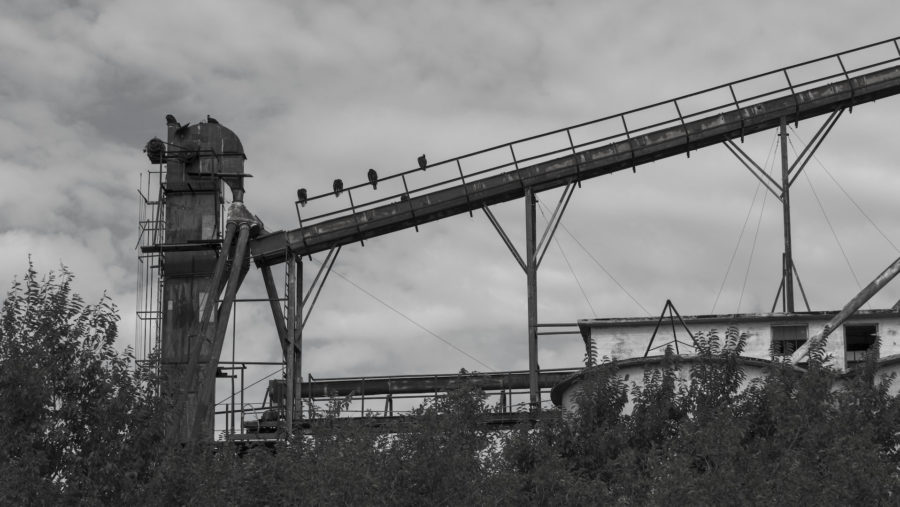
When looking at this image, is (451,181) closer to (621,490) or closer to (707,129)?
(707,129)

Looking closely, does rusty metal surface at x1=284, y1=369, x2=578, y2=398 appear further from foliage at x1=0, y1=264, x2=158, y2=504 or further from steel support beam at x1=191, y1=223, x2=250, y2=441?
foliage at x1=0, y1=264, x2=158, y2=504

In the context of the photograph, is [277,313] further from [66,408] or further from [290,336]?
[66,408]

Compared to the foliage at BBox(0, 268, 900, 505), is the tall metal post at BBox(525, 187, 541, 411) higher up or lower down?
higher up

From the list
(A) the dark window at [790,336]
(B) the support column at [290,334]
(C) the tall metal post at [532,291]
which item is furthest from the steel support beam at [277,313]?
(A) the dark window at [790,336]

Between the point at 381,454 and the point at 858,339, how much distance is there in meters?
18.2

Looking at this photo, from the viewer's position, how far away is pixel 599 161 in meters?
39.3

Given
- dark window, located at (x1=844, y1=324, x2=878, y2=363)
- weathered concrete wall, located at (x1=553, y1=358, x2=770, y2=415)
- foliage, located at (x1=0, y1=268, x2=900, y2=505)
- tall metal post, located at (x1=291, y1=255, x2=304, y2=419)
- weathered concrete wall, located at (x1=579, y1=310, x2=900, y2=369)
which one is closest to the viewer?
foliage, located at (x1=0, y1=268, x2=900, y2=505)

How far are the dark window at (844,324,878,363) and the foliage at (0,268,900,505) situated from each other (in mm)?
5967

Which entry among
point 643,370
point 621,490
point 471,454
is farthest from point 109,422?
point 643,370

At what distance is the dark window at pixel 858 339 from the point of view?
37531 millimetres

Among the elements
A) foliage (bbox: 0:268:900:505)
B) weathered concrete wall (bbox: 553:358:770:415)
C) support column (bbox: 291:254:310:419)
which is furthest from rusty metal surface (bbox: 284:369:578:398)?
foliage (bbox: 0:268:900:505)

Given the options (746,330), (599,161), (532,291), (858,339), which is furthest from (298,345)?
(858,339)

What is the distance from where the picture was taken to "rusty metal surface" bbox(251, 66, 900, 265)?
39.4 m

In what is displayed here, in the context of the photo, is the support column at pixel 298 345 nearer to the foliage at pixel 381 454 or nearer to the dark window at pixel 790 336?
the foliage at pixel 381 454
